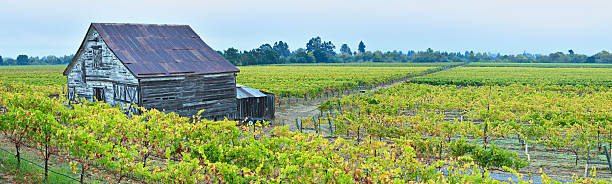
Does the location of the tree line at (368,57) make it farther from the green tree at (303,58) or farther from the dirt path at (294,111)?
the dirt path at (294,111)

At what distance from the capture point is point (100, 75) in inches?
891

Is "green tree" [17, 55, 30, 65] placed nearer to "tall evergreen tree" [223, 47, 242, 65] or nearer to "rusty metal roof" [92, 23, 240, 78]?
"tall evergreen tree" [223, 47, 242, 65]

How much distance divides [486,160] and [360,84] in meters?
42.2

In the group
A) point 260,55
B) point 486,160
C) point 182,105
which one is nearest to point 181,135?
point 486,160

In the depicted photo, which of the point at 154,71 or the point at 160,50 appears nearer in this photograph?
the point at 154,71

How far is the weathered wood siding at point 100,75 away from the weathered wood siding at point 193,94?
76cm

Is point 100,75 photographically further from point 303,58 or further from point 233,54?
point 303,58

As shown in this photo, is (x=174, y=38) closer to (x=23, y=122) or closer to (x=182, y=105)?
(x=182, y=105)

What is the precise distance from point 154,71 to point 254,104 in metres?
6.47

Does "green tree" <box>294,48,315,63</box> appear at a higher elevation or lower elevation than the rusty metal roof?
higher

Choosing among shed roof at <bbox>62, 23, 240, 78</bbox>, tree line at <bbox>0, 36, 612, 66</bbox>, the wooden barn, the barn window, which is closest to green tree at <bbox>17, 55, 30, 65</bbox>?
tree line at <bbox>0, 36, 612, 66</bbox>

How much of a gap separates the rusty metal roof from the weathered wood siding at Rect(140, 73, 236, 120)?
1.41 ft

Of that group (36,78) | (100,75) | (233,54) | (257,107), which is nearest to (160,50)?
(100,75)

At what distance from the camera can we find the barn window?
22208 millimetres
